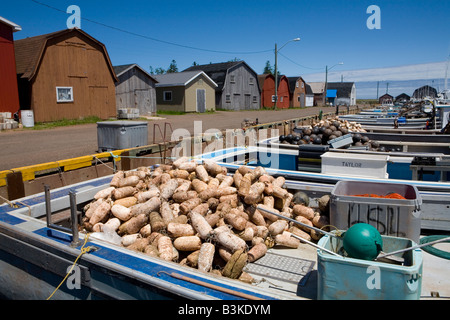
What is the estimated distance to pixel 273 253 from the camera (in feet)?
15.7

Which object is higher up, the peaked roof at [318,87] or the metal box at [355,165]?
the peaked roof at [318,87]

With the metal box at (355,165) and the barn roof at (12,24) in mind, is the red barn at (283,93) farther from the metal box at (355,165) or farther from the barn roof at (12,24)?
the metal box at (355,165)

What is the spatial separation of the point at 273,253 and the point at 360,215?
119cm

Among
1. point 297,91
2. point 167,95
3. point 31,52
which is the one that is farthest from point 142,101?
point 297,91

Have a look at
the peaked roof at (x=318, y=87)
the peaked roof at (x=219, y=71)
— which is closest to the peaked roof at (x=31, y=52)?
the peaked roof at (x=219, y=71)

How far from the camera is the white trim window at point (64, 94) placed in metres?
22.8

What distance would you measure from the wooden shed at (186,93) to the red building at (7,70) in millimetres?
17065

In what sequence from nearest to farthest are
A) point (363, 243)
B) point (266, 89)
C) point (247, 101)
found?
1. point (363, 243)
2. point (247, 101)
3. point (266, 89)

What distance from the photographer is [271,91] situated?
51844 millimetres

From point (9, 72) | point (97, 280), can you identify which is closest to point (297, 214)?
point (97, 280)

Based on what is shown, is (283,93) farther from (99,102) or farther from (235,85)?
(99,102)

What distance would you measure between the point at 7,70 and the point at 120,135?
14583 mm

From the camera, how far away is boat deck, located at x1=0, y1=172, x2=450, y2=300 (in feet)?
10.2

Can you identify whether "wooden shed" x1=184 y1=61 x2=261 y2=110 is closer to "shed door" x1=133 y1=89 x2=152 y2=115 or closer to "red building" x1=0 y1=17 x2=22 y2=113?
"shed door" x1=133 y1=89 x2=152 y2=115
